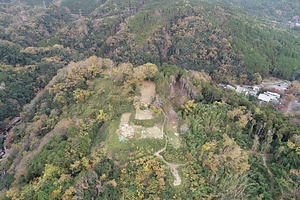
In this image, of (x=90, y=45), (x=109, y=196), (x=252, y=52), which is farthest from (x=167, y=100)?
(x=90, y=45)

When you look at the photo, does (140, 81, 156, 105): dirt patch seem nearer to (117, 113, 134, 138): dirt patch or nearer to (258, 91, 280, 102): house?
(117, 113, 134, 138): dirt patch

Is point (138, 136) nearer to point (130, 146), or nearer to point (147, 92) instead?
point (130, 146)

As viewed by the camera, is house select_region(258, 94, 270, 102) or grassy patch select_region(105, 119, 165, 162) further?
house select_region(258, 94, 270, 102)

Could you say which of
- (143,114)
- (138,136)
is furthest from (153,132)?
(143,114)

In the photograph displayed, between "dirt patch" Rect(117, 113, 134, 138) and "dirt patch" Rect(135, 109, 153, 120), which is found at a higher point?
"dirt patch" Rect(135, 109, 153, 120)

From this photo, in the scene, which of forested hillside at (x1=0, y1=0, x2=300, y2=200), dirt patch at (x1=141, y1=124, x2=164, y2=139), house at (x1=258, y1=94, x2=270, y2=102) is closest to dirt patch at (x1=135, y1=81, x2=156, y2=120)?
forested hillside at (x1=0, y1=0, x2=300, y2=200)

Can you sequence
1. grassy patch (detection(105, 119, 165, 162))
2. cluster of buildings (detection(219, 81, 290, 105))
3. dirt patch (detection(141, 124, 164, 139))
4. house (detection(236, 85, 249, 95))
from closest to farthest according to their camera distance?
1. grassy patch (detection(105, 119, 165, 162))
2. dirt patch (detection(141, 124, 164, 139))
3. cluster of buildings (detection(219, 81, 290, 105))
4. house (detection(236, 85, 249, 95))

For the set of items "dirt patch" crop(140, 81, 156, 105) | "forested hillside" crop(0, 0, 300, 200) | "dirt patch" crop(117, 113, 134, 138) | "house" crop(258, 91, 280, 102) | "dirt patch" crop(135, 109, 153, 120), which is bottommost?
"house" crop(258, 91, 280, 102)

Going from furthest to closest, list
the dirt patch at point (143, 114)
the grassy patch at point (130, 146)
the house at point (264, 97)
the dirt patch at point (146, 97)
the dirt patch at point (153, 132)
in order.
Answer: the house at point (264, 97) → the dirt patch at point (146, 97) → the dirt patch at point (143, 114) → the dirt patch at point (153, 132) → the grassy patch at point (130, 146)

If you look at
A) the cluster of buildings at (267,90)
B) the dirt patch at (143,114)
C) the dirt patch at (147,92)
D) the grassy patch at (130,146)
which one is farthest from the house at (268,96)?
the grassy patch at (130,146)

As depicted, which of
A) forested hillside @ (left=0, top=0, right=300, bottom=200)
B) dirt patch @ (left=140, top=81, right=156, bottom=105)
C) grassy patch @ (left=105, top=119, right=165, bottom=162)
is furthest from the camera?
dirt patch @ (left=140, top=81, right=156, bottom=105)

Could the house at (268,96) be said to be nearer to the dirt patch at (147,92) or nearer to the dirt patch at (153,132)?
the dirt patch at (147,92)

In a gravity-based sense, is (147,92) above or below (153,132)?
above
